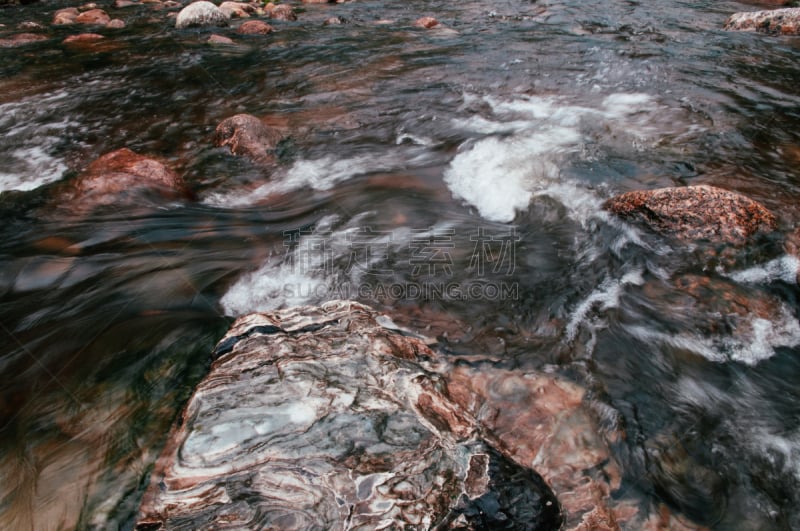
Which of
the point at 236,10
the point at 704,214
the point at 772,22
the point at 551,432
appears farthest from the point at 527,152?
the point at 236,10

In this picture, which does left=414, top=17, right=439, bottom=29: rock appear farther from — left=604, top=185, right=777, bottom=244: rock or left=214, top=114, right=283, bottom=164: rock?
left=604, top=185, right=777, bottom=244: rock

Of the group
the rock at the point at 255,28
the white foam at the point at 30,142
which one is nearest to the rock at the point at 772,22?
the rock at the point at 255,28

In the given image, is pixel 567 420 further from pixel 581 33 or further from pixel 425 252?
pixel 581 33

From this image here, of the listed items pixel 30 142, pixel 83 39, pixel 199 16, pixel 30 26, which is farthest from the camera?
pixel 30 26

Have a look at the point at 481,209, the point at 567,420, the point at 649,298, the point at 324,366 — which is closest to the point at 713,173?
the point at 649,298

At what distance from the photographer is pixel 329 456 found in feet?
6.33

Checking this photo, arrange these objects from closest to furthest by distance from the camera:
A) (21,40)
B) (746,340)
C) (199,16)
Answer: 1. (746,340)
2. (21,40)
3. (199,16)

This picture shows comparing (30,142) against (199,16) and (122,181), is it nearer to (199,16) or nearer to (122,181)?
(122,181)

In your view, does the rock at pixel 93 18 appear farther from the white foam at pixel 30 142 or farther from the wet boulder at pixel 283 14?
the white foam at pixel 30 142

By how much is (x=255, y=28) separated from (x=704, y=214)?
38.3ft

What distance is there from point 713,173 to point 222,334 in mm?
5162

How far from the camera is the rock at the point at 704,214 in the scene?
3.78 meters

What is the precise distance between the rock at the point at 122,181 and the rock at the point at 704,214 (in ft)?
16.0

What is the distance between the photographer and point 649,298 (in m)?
3.53
